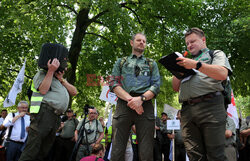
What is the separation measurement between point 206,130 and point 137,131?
840 mm

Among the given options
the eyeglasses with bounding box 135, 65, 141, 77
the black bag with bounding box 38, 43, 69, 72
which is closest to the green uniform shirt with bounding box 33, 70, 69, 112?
the black bag with bounding box 38, 43, 69, 72

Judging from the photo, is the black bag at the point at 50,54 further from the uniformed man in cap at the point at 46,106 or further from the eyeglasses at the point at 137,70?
the eyeglasses at the point at 137,70

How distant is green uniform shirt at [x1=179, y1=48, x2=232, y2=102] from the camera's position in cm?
271

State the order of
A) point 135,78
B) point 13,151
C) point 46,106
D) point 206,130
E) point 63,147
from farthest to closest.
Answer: point 63,147
point 13,151
point 135,78
point 46,106
point 206,130

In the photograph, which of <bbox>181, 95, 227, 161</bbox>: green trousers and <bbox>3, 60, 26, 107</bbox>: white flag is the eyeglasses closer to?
<bbox>181, 95, 227, 161</bbox>: green trousers

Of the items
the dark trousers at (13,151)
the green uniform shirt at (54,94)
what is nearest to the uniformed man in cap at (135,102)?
the green uniform shirt at (54,94)

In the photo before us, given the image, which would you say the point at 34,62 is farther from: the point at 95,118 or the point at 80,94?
the point at 95,118

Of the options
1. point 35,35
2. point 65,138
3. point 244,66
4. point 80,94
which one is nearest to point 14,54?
point 35,35

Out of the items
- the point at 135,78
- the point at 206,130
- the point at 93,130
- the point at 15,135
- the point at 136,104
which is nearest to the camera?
the point at 206,130

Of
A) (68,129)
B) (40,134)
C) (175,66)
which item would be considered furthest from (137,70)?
(68,129)

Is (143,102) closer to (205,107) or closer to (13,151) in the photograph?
(205,107)

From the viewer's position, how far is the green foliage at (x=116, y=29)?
31.5 feet

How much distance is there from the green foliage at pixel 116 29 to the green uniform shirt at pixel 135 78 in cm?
523

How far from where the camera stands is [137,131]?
9.98 ft
